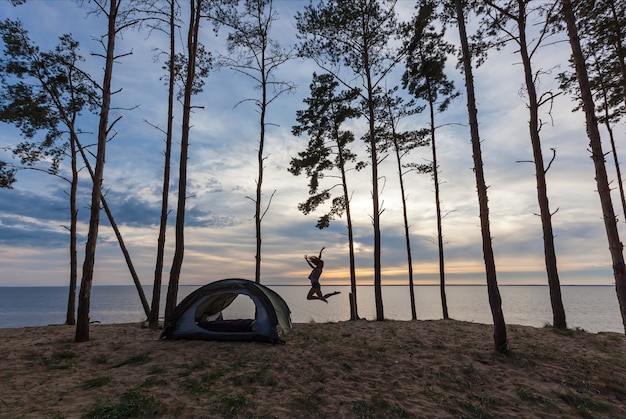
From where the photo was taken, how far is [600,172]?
28.3 feet

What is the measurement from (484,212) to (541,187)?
3911 mm

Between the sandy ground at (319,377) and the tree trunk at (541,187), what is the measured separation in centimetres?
123

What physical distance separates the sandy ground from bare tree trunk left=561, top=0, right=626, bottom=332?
6.48ft

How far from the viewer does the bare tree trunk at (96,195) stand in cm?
917

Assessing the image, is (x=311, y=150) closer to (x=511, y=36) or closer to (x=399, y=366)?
(x=511, y=36)

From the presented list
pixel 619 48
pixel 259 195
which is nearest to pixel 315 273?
pixel 259 195

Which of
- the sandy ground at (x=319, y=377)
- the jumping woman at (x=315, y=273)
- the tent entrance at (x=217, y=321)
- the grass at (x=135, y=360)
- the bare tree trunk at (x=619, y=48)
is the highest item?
the bare tree trunk at (x=619, y=48)

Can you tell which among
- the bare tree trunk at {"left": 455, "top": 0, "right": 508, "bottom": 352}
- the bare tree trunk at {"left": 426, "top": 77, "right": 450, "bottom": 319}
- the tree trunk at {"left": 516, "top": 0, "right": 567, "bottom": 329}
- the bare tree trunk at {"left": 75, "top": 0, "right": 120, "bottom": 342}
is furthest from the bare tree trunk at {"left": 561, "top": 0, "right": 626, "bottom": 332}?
the bare tree trunk at {"left": 75, "top": 0, "right": 120, "bottom": 342}

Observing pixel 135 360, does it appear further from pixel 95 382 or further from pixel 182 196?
pixel 182 196

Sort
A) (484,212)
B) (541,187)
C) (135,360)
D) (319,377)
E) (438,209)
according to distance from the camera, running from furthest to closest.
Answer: (438,209) < (541,187) < (484,212) < (135,360) < (319,377)

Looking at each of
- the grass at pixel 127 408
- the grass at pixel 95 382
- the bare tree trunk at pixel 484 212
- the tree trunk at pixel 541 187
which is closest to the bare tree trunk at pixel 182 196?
the grass at pixel 95 382

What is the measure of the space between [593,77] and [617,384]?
1277 cm

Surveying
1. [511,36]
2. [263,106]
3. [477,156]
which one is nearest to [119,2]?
[263,106]

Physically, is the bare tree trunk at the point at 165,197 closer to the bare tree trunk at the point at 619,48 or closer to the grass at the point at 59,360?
the grass at the point at 59,360
